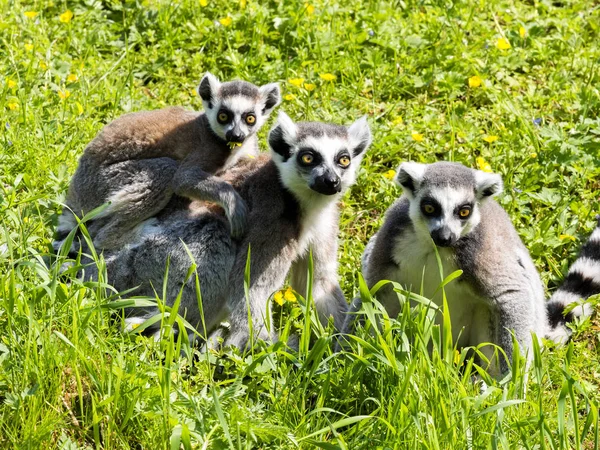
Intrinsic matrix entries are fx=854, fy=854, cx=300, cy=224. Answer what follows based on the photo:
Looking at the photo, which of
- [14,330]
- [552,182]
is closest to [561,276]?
[552,182]

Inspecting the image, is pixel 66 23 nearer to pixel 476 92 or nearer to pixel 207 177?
pixel 207 177

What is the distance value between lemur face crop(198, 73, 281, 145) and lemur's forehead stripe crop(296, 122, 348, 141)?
20.1 inches

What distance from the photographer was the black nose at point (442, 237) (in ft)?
14.6

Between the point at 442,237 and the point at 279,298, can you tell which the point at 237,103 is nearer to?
the point at 279,298

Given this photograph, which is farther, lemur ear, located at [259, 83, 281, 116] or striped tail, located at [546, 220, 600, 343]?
lemur ear, located at [259, 83, 281, 116]

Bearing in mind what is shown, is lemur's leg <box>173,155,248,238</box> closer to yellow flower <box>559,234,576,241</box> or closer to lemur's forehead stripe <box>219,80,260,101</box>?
lemur's forehead stripe <box>219,80,260,101</box>

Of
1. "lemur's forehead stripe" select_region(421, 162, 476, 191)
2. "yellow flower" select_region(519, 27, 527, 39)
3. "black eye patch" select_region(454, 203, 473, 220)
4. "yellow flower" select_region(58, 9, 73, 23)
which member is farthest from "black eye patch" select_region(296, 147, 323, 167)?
"yellow flower" select_region(58, 9, 73, 23)

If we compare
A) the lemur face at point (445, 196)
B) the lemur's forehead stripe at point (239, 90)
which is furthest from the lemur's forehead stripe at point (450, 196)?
the lemur's forehead stripe at point (239, 90)

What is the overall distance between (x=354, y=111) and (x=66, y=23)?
271cm

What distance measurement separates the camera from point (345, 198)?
6.23 meters

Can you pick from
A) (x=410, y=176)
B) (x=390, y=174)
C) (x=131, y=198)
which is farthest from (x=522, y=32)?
(x=131, y=198)

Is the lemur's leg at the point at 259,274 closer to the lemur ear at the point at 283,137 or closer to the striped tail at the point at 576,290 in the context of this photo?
the lemur ear at the point at 283,137

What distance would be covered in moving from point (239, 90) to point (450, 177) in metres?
1.70

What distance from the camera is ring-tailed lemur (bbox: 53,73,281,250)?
5.39 metres
